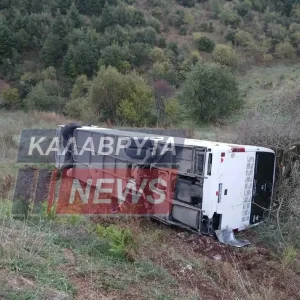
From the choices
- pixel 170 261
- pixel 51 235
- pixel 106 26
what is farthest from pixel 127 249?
pixel 106 26

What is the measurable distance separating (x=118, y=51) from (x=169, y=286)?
37864 millimetres

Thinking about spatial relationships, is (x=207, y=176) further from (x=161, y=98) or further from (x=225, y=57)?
(x=225, y=57)

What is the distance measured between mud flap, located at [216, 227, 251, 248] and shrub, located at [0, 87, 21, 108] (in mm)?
32025

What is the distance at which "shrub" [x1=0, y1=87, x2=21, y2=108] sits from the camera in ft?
116

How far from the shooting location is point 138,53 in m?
43.0

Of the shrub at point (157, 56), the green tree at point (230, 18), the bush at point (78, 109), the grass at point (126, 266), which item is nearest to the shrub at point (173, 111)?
the bush at point (78, 109)

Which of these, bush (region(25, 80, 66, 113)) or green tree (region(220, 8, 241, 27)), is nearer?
bush (region(25, 80, 66, 113))

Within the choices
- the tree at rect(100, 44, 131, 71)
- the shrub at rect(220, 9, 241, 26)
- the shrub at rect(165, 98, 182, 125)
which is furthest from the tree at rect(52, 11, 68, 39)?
the shrub at rect(165, 98, 182, 125)

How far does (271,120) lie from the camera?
9.22 m

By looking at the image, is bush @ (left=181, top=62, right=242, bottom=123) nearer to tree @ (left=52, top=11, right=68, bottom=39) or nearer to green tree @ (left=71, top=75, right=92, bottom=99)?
green tree @ (left=71, top=75, right=92, bottom=99)

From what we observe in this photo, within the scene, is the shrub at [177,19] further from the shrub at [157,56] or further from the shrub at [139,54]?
the shrub at [157,56]

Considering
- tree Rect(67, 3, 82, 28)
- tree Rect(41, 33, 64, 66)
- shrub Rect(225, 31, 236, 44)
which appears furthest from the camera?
shrub Rect(225, 31, 236, 44)

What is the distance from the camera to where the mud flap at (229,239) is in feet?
21.1

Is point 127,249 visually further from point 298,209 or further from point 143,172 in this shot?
point 298,209
